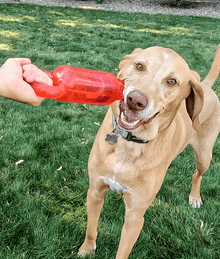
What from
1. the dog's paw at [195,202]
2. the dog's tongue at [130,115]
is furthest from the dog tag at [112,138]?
the dog's paw at [195,202]

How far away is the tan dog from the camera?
165cm

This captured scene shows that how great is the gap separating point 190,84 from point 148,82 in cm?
39

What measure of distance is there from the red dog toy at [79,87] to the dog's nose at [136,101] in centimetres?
15

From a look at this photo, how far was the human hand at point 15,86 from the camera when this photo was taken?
3.78 ft

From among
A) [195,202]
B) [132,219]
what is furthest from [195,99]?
[195,202]

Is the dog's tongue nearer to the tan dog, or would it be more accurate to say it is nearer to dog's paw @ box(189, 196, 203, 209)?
the tan dog

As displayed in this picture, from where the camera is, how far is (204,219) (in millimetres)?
2824

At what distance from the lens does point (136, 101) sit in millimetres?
1447

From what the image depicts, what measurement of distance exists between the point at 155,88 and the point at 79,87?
0.55 m

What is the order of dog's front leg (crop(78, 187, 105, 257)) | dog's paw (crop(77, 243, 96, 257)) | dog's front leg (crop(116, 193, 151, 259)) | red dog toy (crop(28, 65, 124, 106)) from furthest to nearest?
1. dog's paw (crop(77, 243, 96, 257))
2. dog's front leg (crop(78, 187, 105, 257))
3. dog's front leg (crop(116, 193, 151, 259))
4. red dog toy (crop(28, 65, 124, 106))

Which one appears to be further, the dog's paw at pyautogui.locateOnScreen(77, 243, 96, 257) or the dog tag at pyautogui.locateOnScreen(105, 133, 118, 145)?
the dog's paw at pyautogui.locateOnScreen(77, 243, 96, 257)

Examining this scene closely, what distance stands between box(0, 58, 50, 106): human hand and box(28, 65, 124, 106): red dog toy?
0.22 ft

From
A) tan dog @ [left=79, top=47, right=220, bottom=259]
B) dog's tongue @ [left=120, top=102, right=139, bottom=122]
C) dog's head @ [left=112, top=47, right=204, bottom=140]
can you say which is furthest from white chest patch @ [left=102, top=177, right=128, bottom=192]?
dog's tongue @ [left=120, top=102, right=139, bottom=122]

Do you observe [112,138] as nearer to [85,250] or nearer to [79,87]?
[79,87]
